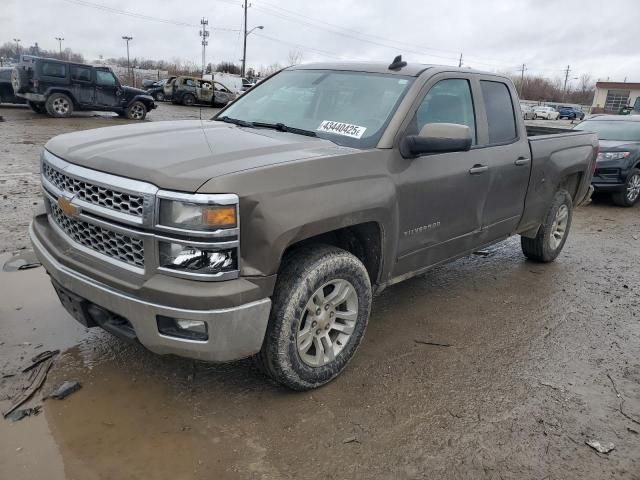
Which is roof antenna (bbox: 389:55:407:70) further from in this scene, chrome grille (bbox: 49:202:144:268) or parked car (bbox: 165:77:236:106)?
parked car (bbox: 165:77:236:106)

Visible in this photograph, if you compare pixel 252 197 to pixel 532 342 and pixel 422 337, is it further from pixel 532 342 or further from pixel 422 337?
pixel 532 342

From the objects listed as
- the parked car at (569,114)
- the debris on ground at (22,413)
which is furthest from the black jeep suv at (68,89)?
the parked car at (569,114)

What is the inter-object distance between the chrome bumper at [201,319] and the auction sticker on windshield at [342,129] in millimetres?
1333

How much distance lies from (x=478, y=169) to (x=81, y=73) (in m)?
17.2

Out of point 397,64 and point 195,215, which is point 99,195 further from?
point 397,64

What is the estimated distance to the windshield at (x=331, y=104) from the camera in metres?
3.35

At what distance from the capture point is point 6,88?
62.9 feet

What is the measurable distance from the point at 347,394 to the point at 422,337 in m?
1.02

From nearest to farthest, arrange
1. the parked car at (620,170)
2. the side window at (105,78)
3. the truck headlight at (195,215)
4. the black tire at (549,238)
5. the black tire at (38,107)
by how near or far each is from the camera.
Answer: the truck headlight at (195,215) → the black tire at (549,238) → the parked car at (620,170) → the black tire at (38,107) → the side window at (105,78)

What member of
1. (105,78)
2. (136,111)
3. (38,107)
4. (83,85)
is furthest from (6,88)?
(136,111)

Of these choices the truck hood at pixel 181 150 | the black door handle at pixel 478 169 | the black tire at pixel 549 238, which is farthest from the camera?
the black tire at pixel 549 238

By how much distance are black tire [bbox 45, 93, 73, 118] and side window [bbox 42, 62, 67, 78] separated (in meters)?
0.67

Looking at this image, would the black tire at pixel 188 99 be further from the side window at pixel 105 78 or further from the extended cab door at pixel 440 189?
the extended cab door at pixel 440 189

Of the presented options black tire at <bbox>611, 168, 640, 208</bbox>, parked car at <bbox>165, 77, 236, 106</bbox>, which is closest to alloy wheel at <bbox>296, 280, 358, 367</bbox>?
black tire at <bbox>611, 168, 640, 208</bbox>
